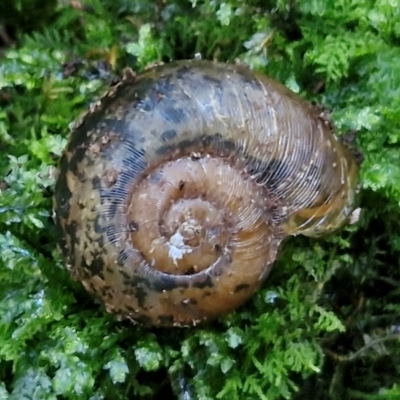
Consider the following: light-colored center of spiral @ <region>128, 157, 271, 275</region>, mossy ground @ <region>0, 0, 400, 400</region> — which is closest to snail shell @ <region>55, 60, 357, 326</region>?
light-colored center of spiral @ <region>128, 157, 271, 275</region>

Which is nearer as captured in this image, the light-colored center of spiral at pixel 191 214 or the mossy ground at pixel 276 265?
the light-colored center of spiral at pixel 191 214

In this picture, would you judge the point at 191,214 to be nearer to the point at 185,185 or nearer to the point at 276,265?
the point at 185,185

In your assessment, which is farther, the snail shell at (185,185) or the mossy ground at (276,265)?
the mossy ground at (276,265)

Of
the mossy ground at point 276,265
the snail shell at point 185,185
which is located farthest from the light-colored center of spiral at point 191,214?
the mossy ground at point 276,265

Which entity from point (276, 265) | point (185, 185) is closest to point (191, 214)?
point (185, 185)

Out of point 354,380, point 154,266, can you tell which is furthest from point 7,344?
point 354,380

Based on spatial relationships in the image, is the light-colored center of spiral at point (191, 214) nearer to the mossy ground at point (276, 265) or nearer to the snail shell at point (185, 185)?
the snail shell at point (185, 185)
